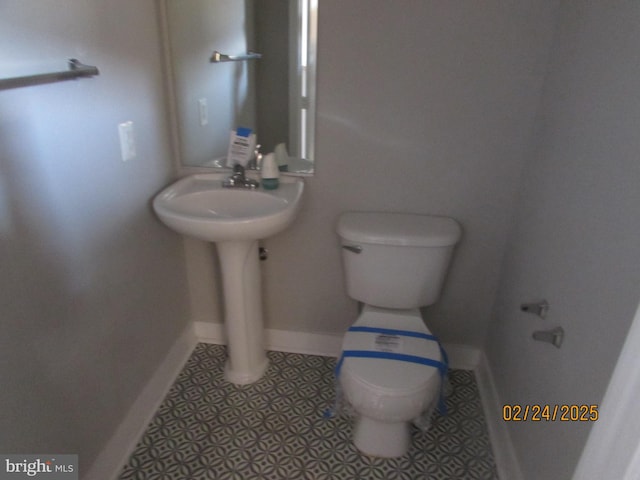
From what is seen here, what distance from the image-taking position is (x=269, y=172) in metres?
1.75

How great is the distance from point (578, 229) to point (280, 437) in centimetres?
128

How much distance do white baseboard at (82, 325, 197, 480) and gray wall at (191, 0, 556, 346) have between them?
0.62 meters

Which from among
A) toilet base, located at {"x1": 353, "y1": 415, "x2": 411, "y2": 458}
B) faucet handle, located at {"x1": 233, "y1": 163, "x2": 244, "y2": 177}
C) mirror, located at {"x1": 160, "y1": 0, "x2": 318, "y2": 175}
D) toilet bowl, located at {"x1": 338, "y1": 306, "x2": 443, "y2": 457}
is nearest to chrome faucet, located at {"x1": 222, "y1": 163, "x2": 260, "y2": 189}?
faucet handle, located at {"x1": 233, "y1": 163, "x2": 244, "y2": 177}

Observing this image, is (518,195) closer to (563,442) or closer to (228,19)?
(563,442)

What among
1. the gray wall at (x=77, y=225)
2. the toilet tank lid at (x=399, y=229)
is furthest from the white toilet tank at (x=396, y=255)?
the gray wall at (x=77, y=225)

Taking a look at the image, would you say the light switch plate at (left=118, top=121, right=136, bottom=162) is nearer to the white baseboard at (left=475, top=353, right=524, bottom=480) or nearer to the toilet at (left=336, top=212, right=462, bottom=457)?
the toilet at (left=336, top=212, right=462, bottom=457)

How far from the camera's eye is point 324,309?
210cm

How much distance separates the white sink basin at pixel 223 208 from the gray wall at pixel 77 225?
111mm

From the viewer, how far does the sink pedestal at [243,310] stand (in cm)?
177

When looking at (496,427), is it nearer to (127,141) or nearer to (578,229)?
(578,229)

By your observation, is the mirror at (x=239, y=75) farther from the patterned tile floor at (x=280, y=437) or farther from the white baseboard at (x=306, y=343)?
the patterned tile floor at (x=280, y=437)

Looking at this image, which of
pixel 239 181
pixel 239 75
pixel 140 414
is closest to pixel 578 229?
pixel 239 181

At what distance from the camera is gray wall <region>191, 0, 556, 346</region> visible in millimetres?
1569
